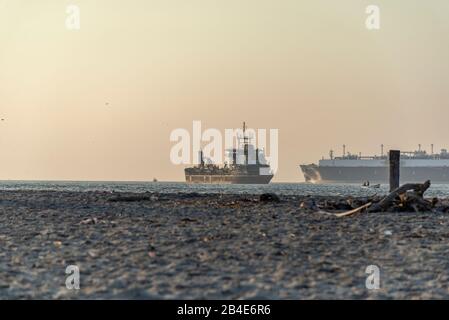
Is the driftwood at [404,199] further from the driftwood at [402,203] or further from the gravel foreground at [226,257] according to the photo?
the gravel foreground at [226,257]

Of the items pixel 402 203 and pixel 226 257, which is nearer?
pixel 226 257

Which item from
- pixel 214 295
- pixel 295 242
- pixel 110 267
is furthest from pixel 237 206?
pixel 214 295

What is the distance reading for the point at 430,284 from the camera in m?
13.6

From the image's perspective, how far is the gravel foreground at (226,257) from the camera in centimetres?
1291

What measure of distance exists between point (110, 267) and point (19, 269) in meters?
1.56

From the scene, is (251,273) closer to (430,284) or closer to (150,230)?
(430,284)

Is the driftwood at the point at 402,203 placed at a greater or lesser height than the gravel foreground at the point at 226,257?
greater


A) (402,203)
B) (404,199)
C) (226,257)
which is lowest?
(226,257)

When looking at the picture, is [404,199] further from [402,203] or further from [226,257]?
[226,257]

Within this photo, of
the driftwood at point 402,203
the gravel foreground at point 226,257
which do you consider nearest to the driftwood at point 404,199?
the driftwood at point 402,203

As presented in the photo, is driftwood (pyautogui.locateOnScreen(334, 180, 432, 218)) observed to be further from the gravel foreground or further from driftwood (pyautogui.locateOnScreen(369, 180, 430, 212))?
the gravel foreground

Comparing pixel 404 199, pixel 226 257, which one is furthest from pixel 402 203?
pixel 226 257

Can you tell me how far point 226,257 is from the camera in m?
15.9

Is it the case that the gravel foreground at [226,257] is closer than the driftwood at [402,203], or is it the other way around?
the gravel foreground at [226,257]
